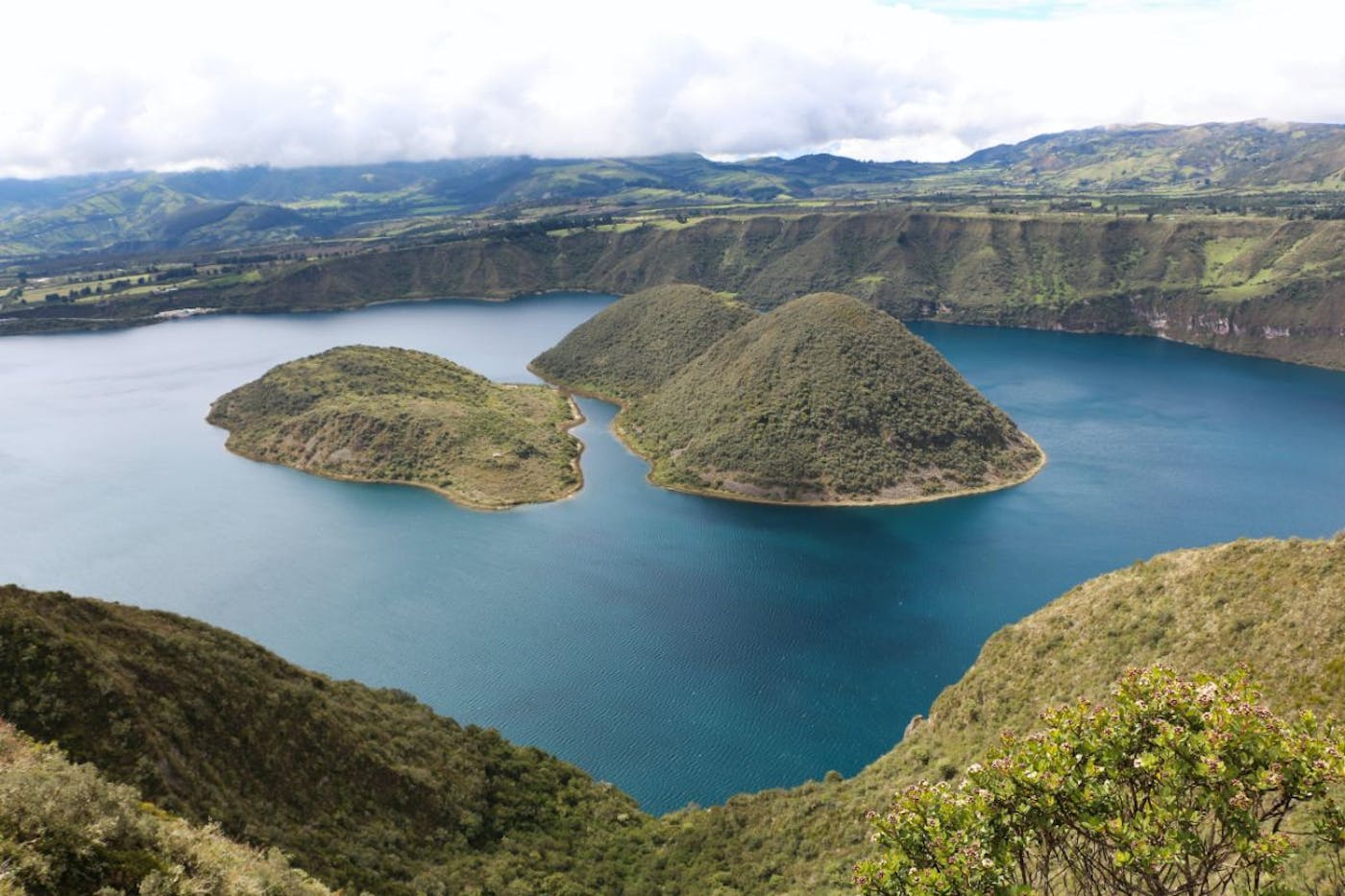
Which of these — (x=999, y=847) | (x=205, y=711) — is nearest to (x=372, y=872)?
(x=205, y=711)

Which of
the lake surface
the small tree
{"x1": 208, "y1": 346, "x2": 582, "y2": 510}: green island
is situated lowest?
the lake surface

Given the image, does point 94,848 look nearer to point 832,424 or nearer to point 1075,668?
point 1075,668

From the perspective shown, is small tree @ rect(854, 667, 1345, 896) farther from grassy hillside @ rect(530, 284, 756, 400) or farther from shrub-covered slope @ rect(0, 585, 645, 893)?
grassy hillside @ rect(530, 284, 756, 400)

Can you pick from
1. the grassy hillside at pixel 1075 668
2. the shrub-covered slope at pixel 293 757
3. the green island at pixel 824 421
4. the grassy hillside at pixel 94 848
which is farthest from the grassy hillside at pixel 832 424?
the grassy hillside at pixel 94 848

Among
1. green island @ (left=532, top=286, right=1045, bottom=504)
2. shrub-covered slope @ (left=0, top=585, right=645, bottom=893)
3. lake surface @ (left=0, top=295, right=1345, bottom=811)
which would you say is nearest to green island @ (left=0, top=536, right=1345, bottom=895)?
shrub-covered slope @ (left=0, top=585, right=645, bottom=893)

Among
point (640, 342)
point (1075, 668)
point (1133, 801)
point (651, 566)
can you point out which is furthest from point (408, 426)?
point (1133, 801)

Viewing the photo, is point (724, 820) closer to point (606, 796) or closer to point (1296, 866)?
point (606, 796)

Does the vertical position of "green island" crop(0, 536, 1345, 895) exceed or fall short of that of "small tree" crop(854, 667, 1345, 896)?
it falls short
